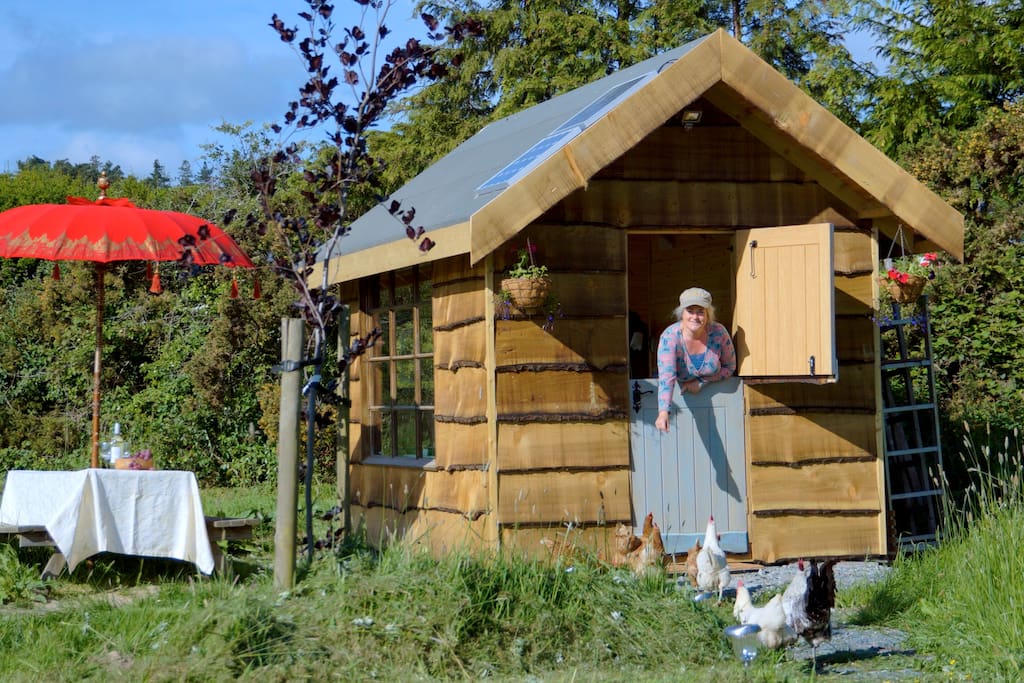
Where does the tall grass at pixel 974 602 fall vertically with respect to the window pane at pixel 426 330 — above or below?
below

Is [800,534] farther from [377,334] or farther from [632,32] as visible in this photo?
[632,32]

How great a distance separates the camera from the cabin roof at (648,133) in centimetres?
762

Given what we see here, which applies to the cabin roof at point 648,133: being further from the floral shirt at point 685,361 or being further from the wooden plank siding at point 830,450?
the floral shirt at point 685,361

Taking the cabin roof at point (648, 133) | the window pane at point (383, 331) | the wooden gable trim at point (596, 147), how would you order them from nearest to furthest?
the wooden gable trim at point (596, 147) < the cabin roof at point (648, 133) < the window pane at point (383, 331)

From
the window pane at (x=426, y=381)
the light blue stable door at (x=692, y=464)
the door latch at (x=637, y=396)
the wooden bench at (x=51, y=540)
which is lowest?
the wooden bench at (x=51, y=540)

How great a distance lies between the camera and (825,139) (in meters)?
8.20

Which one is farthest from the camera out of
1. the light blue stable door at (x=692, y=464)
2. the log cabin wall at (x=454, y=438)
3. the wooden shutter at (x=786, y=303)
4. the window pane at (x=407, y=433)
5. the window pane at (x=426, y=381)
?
the window pane at (x=407, y=433)

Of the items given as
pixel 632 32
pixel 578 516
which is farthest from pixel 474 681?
pixel 632 32

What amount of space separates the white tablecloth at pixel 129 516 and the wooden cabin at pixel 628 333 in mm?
1564

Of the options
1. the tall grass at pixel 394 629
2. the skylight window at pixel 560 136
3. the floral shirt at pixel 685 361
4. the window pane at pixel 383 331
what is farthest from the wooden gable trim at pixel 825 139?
the tall grass at pixel 394 629

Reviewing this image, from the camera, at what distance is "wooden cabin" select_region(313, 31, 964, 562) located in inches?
315

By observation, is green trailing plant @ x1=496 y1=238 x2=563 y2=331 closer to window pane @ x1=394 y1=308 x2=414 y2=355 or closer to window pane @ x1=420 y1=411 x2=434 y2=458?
window pane @ x1=420 y1=411 x2=434 y2=458

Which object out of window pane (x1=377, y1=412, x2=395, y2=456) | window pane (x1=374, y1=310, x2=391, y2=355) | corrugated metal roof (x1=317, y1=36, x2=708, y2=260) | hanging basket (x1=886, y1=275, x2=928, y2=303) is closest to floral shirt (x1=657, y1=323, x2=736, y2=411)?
hanging basket (x1=886, y1=275, x2=928, y2=303)

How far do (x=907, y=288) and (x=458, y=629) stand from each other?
14.5 feet
